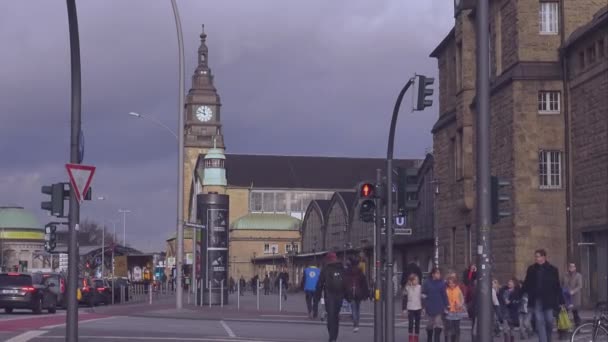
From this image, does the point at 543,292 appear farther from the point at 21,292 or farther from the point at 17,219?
the point at 17,219

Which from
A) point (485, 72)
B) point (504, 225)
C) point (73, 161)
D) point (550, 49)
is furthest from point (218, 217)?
point (485, 72)

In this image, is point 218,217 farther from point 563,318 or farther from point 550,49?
point 563,318

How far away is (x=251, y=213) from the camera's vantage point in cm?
14438

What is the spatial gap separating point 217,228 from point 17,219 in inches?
5262

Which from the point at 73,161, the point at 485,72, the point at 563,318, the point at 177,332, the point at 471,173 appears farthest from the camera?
the point at 471,173

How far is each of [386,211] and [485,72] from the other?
27.2ft

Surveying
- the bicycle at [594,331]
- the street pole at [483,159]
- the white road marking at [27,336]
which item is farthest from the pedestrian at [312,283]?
the street pole at [483,159]

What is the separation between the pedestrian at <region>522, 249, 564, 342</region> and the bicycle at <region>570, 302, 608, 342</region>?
634 millimetres

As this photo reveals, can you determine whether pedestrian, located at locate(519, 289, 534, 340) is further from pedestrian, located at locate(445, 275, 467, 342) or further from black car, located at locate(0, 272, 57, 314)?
black car, located at locate(0, 272, 57, 314)

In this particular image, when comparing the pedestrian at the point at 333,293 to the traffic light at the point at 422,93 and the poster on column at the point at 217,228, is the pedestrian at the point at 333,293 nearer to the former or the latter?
the traffic light at the point at 422,93

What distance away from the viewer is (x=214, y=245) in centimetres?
4650

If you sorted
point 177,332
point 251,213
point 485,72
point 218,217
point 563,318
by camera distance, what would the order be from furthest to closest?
point 251,213
point 218,217
point 177,332
point 563,318
point 485,72

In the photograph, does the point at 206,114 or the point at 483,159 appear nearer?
the point at 483,159

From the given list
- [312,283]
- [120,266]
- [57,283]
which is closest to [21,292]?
[57,283]
